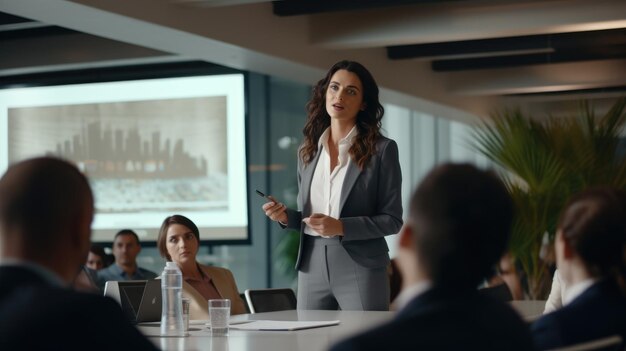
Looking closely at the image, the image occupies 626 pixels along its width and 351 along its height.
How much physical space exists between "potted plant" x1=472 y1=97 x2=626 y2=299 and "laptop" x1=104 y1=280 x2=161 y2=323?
405 cm

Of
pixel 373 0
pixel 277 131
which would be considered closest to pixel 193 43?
pixel 373 0

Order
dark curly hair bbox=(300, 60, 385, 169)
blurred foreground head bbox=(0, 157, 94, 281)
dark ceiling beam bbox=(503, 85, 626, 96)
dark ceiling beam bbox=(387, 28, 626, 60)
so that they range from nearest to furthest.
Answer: blurred foreground head bbox=(0, 157, 94, 281)
dark curly hair bbox=(300, 60, 385, 169)
dark ceiling beam bbox=(387, 28, 626, 60)
dark ceiling beam bbox=(503, 85, 626, 96)

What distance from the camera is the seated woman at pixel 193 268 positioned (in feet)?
15.5

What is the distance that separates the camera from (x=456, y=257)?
4.32ft

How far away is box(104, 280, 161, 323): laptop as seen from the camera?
3264mm

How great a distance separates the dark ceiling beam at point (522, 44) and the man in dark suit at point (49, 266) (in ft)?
23.5

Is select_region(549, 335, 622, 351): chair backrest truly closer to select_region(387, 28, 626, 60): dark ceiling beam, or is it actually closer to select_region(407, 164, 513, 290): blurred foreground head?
select_region(407, 164, 513, 290): blurred foreground head

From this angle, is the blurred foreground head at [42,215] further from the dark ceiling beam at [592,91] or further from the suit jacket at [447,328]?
the dark ceiling beam at [592,91]

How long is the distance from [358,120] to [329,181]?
28 cm

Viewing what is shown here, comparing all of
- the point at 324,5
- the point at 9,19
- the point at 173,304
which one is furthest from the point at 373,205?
the point at 9,19

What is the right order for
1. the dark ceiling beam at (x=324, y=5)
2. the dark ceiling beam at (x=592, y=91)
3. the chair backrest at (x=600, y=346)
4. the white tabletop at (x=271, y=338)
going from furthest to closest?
the dark ceiling beam at (x=592, y=91) < the dark ceiling beam at (x=324, y=5) < the white tabletop at (x=271, y=338) < the chair backrest at (x=600, y=346)

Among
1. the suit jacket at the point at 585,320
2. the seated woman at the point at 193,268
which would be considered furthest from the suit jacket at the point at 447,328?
the seated woman at the point at 193,268

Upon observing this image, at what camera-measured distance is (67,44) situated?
991 cm

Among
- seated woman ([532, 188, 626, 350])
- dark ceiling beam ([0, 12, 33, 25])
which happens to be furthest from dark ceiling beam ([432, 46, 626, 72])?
seated woman ([532, 188, 626, 350])
